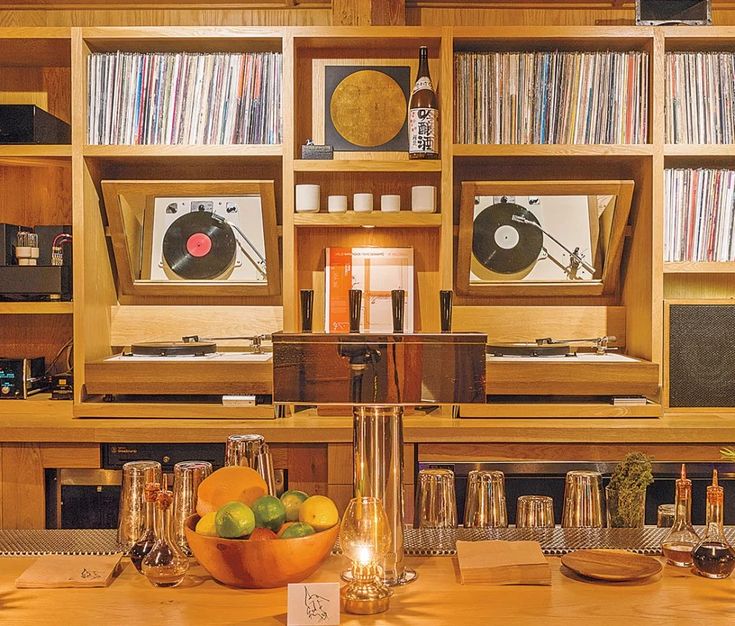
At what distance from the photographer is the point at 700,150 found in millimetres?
3250

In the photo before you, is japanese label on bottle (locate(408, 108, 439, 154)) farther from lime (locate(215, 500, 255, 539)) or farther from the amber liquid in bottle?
lime (locate(215, 500, 255, 539))

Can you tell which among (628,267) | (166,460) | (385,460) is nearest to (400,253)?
(628,267)

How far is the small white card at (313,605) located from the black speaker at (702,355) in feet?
7.66

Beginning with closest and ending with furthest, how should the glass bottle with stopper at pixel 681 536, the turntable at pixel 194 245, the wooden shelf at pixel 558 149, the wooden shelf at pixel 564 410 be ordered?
the glass bottle with stopper at pixel 681 536, the wooden shelf at pixel 564 410, the wooden shelf at pixel 558 149, the turntable at pixel 194 245

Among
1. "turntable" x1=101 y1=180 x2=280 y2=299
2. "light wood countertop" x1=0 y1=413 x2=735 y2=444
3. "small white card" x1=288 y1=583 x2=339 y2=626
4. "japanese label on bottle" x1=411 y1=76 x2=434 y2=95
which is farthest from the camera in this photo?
"turntable" x1=101 y1=180 x2=280 y2=299

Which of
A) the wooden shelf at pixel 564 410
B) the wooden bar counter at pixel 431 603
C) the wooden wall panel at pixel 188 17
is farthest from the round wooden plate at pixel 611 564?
the wooden wall panel at pixel 188 17

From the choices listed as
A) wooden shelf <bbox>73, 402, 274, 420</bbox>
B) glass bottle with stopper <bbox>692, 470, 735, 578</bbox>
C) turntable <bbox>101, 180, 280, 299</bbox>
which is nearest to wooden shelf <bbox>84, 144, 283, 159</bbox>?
turntable <bbox>101, 180, 280, 299</bbox>

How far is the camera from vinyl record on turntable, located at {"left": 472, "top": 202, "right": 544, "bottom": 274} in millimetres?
3506

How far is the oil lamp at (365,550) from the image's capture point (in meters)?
1.32

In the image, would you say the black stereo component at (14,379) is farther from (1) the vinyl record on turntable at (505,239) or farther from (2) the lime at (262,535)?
(2) the lime at (262,535)

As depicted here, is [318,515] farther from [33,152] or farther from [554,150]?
[33,152]

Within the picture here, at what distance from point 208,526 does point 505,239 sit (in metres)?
2.38

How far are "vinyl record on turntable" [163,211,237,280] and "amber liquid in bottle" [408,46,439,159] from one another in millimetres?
830

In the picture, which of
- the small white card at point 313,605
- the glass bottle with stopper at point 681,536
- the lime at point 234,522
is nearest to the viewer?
the small white card at point 313,605
